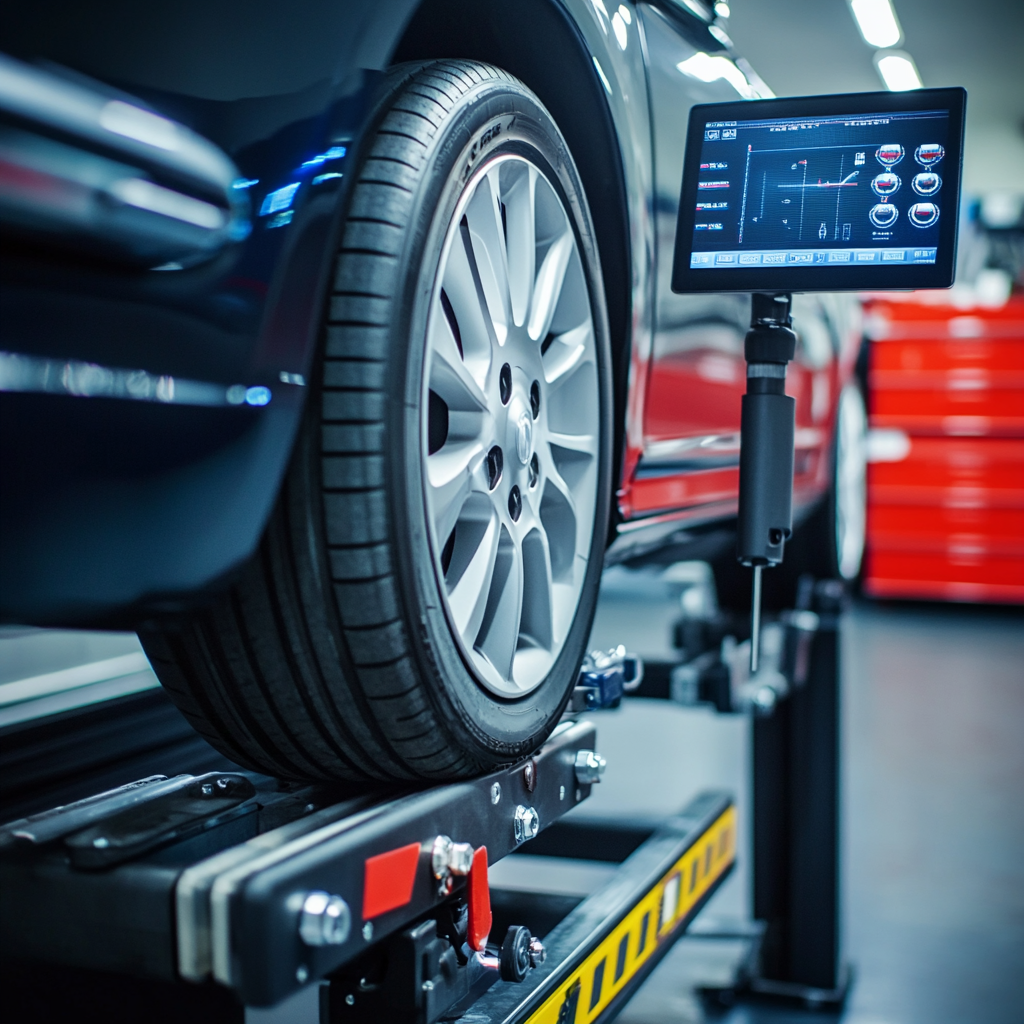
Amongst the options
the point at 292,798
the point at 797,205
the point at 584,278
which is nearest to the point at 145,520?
the point at 292,798

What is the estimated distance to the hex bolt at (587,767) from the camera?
4.35 feet

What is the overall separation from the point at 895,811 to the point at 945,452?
15.5ft

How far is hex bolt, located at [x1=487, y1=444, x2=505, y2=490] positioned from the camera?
117cm

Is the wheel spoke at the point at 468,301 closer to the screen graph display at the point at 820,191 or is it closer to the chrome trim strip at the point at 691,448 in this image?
the screen graph display at the point at 820,191

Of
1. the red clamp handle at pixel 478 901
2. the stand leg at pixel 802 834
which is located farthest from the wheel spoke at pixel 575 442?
the stand leg at pixel 802 834

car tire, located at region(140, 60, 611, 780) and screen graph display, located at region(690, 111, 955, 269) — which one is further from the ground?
screen graph display, located at region(690, 111, 955, 269)

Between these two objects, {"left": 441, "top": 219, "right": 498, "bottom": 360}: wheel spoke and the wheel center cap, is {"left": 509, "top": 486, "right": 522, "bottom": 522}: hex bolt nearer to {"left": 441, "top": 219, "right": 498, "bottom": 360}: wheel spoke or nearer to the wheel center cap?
the wheel center cap

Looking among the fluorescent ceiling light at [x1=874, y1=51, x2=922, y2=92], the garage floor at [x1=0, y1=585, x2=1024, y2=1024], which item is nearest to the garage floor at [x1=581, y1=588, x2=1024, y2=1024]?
the garage floor at [x1=0, y1=585, x2=1024, y2=1024]

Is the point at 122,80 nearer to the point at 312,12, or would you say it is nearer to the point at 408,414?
the point at 312,12

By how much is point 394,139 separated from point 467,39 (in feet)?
1.37

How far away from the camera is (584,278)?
1345 mm

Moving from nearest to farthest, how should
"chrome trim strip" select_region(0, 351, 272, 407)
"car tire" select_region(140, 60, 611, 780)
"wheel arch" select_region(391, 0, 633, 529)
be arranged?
"chrome trim strip" select_region(0, 351, 272, 407), "car tire" select_region(140, 60, 611, 780), "wheel arch" select_region(391, 0, 633, 529)

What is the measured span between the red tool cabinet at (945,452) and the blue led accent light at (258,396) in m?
7.99

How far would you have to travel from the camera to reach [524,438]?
1212mm
